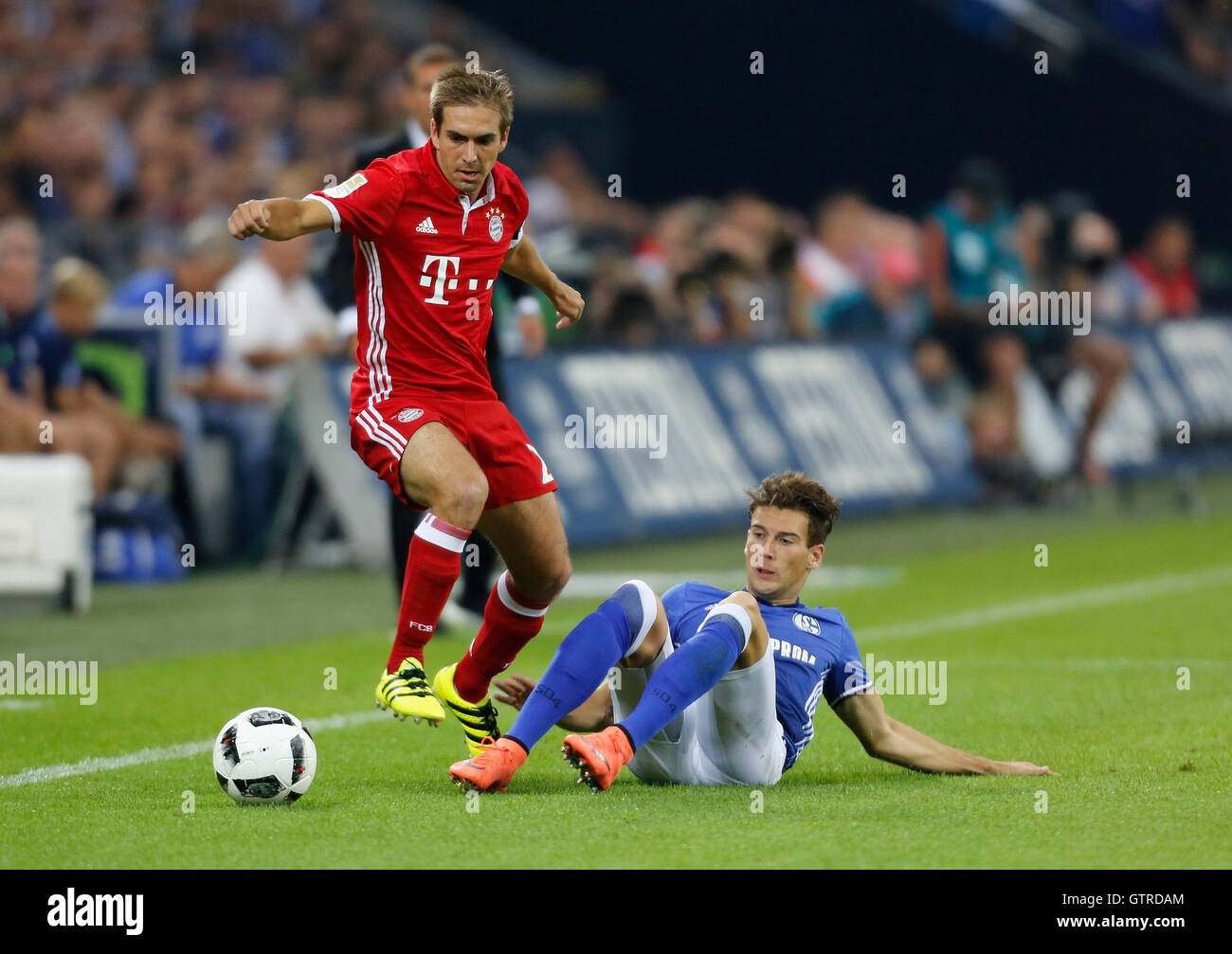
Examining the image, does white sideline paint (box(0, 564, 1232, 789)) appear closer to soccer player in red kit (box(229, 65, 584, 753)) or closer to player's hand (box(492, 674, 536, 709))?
soccer player in red kit (box(229, 65, 584, 753))

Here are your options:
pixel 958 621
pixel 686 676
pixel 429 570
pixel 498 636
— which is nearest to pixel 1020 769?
pixel 686 676

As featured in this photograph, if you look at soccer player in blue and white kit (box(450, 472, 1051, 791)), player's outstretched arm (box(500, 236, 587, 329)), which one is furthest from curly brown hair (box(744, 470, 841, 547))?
player's outstretched arm (box(500, 236, 587, 329))

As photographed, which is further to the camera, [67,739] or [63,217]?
[63,217]

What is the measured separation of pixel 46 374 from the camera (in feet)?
38.7

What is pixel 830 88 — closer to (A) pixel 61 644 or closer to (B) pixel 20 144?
(B) pixel 20 144

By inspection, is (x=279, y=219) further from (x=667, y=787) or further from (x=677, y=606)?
(x=667, y=787)

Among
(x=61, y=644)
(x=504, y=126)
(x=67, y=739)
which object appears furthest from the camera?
(x=61, y=644)

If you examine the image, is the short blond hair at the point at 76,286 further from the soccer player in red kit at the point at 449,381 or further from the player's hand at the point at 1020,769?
the player's hand at the point at 1020,769

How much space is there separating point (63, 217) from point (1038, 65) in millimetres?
12025

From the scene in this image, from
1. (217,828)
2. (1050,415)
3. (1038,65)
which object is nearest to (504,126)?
(217,828)

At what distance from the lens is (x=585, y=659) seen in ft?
18.3

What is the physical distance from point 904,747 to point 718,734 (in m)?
0.58

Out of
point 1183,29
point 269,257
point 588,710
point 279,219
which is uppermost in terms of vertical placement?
point 1183,29

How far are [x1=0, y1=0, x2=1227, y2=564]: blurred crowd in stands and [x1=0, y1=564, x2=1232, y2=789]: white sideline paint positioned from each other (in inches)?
117
